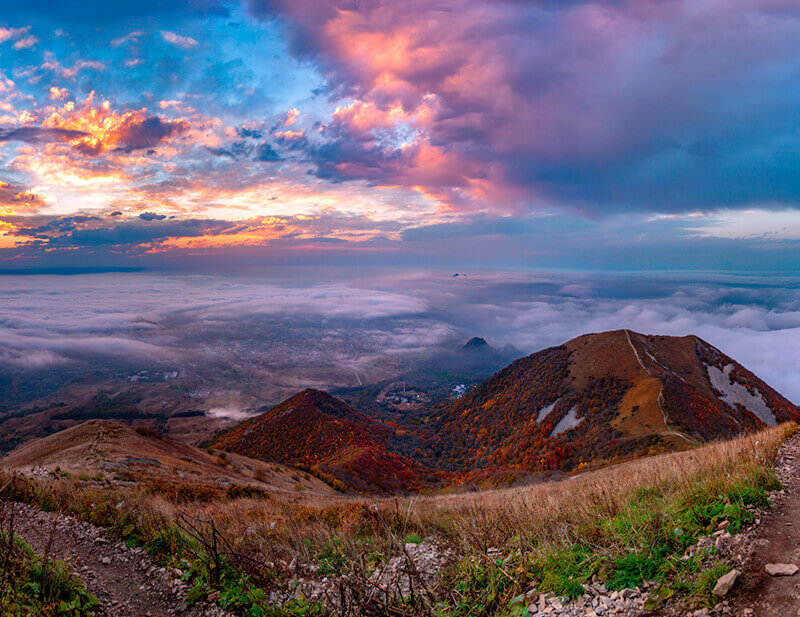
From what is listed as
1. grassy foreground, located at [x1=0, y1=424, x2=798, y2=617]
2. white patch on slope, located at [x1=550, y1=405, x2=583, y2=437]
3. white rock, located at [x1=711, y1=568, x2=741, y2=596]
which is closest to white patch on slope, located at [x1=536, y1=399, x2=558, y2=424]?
white patch on slope, located at [x1=550, y1=405, x2=583, y2=437]

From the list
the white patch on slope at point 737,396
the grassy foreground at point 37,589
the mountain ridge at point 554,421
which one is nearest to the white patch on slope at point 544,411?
the mountain ridge at point 554,421

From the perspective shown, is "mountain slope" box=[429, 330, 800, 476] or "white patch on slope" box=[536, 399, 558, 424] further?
"white patch on slope" box=[536, 399, 558, 424]

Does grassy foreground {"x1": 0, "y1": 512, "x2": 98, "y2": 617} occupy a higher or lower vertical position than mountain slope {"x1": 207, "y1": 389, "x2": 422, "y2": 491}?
higher

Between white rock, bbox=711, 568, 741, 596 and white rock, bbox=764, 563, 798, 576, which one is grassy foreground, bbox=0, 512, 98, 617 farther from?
white rock, bbox=764, 563, 798, 576

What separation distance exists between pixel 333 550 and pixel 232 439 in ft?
262

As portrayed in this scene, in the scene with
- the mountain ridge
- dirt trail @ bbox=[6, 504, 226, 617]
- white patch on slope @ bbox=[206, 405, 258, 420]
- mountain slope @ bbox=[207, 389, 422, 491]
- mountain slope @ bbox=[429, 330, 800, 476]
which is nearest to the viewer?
dirt trail @ bbox=[6, 504, 226, 617]

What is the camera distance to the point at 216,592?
4.46m

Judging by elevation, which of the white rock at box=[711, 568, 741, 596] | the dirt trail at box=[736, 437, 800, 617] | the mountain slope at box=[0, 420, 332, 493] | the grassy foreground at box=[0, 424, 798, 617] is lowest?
the mountain slope at box=[0, 420, 332, 493]

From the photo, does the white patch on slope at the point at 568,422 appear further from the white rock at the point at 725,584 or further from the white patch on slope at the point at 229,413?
the white patch on slope at the point at 229,413

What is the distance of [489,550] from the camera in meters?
4.75

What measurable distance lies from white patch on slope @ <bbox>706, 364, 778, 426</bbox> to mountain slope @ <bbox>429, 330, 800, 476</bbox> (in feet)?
0.50

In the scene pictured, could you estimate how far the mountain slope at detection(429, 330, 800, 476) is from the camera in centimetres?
3800

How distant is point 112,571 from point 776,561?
8682mm

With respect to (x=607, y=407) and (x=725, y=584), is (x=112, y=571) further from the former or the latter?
(x=607, y=407)
